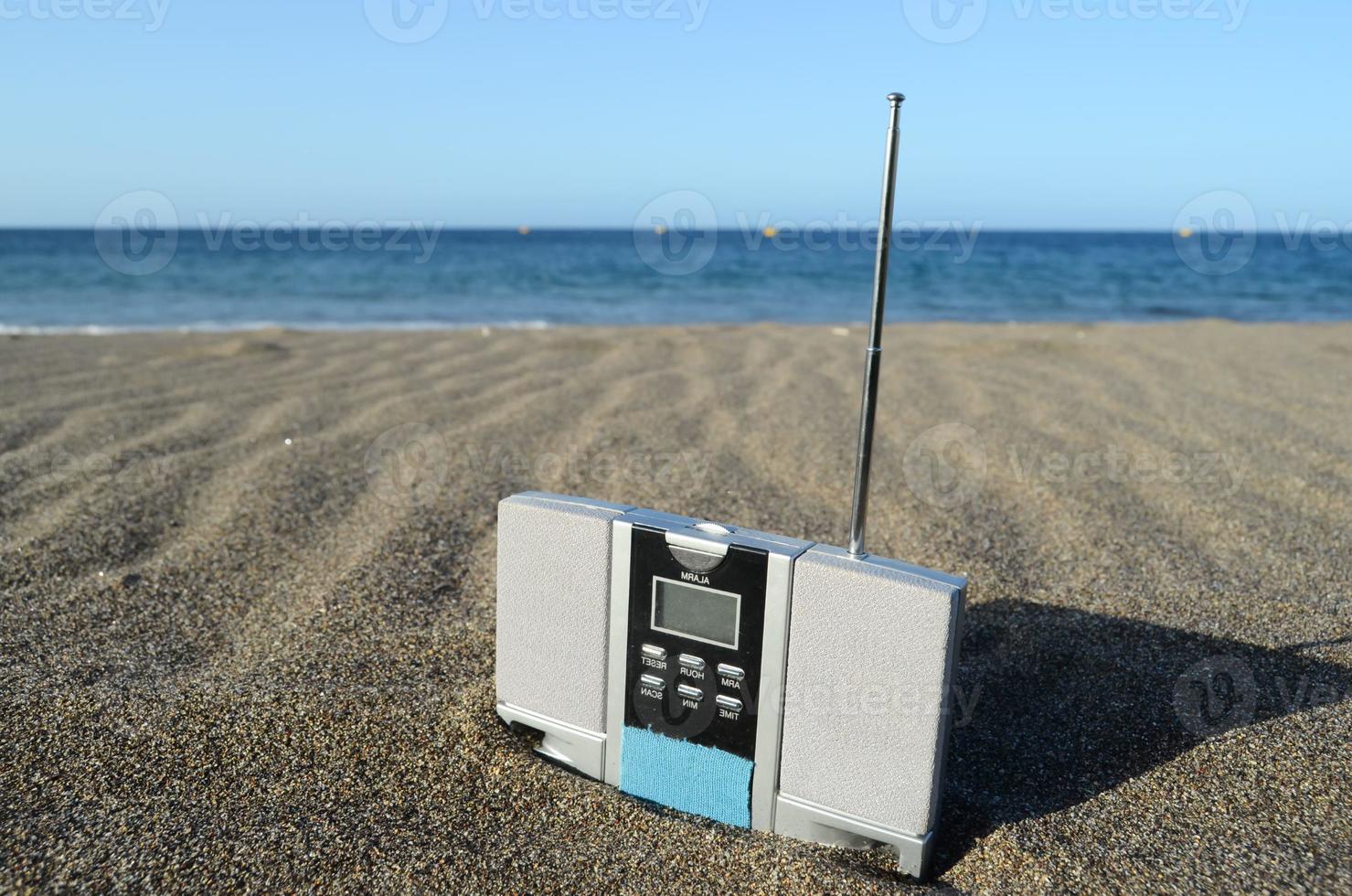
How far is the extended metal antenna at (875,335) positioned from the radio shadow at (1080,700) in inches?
22.2

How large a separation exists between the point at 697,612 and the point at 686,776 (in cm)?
29

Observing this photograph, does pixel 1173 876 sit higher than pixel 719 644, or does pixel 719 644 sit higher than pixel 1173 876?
pixel 719 644

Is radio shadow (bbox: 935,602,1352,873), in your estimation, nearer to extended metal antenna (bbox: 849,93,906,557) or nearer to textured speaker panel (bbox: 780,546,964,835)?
textured speaker panel (bbox: 780,546,964,835)

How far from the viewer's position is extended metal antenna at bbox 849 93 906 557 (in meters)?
1.33

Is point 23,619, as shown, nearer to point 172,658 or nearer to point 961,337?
point 172,658

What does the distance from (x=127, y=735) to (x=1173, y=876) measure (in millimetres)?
1780

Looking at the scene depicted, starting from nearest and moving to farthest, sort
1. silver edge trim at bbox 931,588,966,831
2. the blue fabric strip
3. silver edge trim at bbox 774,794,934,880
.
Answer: silver edge trim at bbox 931,588,966,831 → silver edge trim at bbox 774,794,934,880 → the blue fabric strip

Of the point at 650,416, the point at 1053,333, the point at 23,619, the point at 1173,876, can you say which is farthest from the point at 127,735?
the point at 1053,333

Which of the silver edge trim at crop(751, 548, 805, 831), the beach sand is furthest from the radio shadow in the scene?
the silver edge trim at crop(751, 548, 805, 831)

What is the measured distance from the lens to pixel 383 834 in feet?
4.84

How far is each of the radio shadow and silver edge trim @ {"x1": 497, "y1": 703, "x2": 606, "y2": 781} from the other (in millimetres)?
586

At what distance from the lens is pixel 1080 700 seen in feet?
6.30

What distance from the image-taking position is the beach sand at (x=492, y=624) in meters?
1.46

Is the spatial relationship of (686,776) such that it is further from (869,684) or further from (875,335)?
(875,335)
